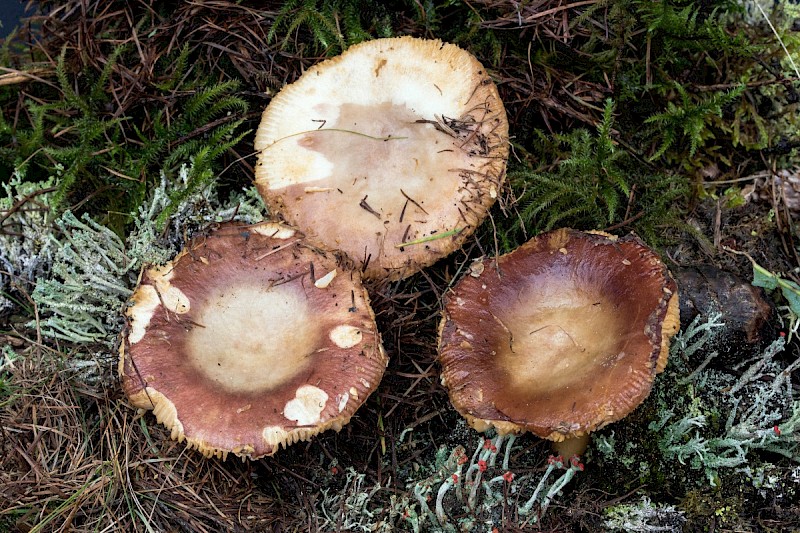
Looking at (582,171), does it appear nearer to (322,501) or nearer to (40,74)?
(322,501)

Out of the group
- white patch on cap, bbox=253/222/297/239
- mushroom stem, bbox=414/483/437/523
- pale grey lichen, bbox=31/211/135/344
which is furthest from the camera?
pale grey lichen, bbox=31/211/135/344

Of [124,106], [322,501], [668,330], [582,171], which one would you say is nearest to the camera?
[668,330]

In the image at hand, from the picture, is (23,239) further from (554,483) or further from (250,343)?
(554,483)

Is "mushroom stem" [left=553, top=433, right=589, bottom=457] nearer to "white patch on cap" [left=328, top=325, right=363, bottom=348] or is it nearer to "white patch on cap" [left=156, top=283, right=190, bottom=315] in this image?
"white patch on cap" [left=328, top=325, right=363, bottom=348]

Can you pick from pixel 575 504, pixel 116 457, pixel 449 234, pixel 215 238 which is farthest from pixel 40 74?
pixel 575 504

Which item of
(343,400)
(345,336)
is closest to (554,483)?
(343,400)

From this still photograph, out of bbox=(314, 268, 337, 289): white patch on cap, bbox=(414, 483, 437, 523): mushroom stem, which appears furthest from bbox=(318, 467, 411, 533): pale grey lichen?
bbox=(314, 268, 337, 289): white patch on cap
